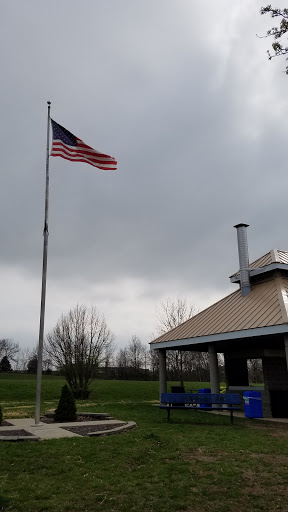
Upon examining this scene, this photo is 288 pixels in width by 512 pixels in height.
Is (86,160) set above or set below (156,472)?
above

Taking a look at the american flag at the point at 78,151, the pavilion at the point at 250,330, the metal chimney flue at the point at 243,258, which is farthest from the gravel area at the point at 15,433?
the metal chimney flue at the point at 243,258

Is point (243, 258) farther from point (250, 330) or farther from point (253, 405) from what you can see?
point (253, 405)

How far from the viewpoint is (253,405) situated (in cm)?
1439

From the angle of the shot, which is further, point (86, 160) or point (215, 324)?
point (215, 324)

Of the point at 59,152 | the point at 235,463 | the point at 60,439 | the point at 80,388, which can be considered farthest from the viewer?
the point at 80,388

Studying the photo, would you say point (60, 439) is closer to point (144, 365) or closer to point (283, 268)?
point (283, 268)

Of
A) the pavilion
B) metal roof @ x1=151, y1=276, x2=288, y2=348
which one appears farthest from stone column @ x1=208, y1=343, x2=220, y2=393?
metal roof @ x1=151, y1=276, x2=288, y2=348

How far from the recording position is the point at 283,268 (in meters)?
16.8

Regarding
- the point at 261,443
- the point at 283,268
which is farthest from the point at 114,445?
the point at 283,268

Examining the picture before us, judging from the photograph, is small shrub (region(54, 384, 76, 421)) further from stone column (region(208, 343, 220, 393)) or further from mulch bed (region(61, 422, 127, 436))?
stone column (region(208, 343, 220, 393))

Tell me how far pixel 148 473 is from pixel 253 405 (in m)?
9.27

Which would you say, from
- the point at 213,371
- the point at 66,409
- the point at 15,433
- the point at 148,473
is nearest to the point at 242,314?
the point at 213,371

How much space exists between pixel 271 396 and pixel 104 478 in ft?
37.0

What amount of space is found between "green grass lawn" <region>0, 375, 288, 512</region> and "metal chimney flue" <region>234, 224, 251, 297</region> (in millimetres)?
8987
